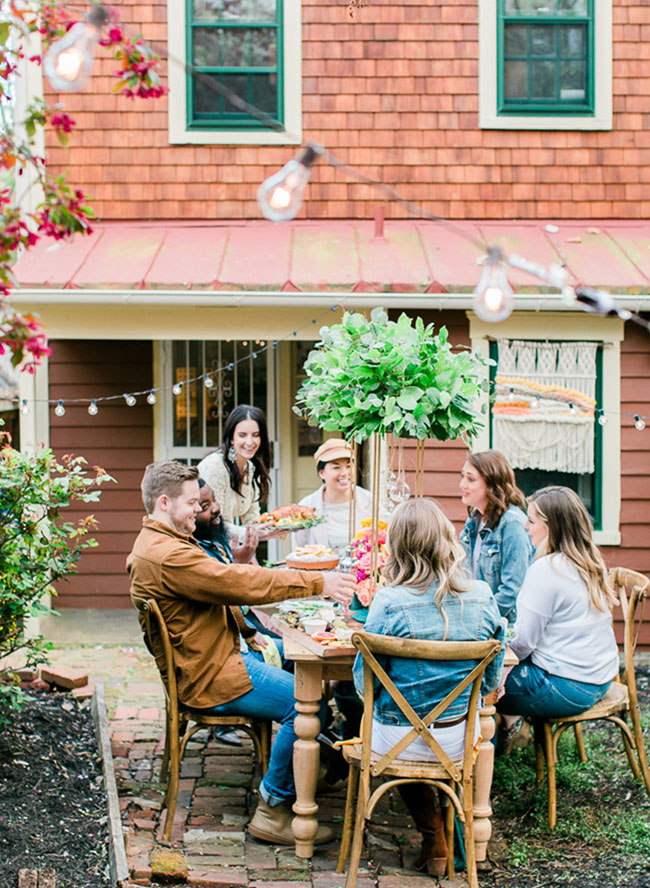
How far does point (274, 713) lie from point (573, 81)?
585cm

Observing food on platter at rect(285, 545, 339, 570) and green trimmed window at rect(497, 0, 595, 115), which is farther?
green trimmed window at rect(497, 0, 595, 115)

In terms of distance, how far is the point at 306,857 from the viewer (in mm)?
4062

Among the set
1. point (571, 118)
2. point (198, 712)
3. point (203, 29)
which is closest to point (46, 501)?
point (198, 712)

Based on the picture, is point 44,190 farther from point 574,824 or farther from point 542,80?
point 542,80

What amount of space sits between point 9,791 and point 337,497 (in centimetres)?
275

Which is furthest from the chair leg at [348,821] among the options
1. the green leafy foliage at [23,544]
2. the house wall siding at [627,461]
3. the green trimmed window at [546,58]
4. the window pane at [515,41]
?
the window pane at [515,41]

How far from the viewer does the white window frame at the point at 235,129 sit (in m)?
7.74

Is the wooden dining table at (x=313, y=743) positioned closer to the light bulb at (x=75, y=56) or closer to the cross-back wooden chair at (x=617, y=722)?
the cross-back wooden chair at (x=617, y=722)

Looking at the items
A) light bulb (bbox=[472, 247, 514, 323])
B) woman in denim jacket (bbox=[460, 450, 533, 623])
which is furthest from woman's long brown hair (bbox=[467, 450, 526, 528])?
light bulb (bbox=[472, 247, 514, 323])

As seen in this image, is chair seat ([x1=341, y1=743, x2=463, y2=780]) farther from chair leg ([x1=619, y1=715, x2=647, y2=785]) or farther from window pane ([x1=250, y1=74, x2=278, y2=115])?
window pane ([x1=250, y1=74, x2=278, y2=115])

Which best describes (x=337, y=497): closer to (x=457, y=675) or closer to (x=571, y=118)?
(x=457, y=675)

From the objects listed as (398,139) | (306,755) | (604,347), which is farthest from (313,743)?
(398,139)

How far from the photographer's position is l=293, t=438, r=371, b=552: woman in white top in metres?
6.05

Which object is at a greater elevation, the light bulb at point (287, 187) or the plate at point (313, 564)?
the light bulb at point (287, 187)
